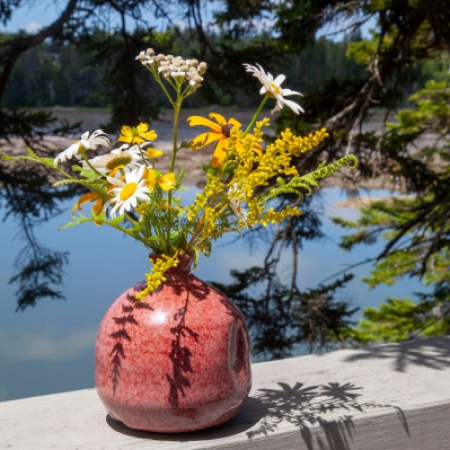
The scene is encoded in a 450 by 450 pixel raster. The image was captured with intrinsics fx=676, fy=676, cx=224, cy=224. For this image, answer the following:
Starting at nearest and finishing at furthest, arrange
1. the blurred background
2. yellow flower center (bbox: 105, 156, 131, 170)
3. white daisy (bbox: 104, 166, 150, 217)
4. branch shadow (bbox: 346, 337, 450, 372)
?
white daisy (bbox: 104, 166, 150, 217), yellow flower center (bbox: 105, 156, 131, 170), branch shadow (bbox: 346, 337, 450, 372), the blurred background

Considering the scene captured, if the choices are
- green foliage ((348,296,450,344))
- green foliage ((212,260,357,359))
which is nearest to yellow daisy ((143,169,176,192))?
green foliage ((212,260,357,359))

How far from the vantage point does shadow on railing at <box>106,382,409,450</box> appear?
106cm

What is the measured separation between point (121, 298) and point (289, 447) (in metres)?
0.35

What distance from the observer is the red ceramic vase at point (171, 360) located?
982mm

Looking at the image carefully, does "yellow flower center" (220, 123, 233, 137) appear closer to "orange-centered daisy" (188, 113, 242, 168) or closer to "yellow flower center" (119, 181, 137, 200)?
"orange-centered daisy" (188, 113, 242, 168)

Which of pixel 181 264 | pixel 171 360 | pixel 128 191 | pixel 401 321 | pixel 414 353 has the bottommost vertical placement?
pixel 401 321

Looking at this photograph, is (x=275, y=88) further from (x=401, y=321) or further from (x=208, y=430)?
(x=401, y=321)

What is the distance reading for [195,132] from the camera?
6613 mm

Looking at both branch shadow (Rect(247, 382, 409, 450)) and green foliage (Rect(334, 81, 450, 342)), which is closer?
branch shadow (Rect(247, 382, 409, 450))

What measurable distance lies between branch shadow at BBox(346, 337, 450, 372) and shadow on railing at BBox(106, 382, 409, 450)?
0.21 meters

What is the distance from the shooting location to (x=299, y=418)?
110 cm

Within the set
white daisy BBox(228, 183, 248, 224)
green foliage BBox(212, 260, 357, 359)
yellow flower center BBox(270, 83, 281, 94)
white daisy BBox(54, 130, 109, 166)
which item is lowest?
green foliage BBox(212, 260, 357, 359)

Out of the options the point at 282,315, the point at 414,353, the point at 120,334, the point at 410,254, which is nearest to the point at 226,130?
the point at 120,334

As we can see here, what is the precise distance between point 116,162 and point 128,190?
103 mm
